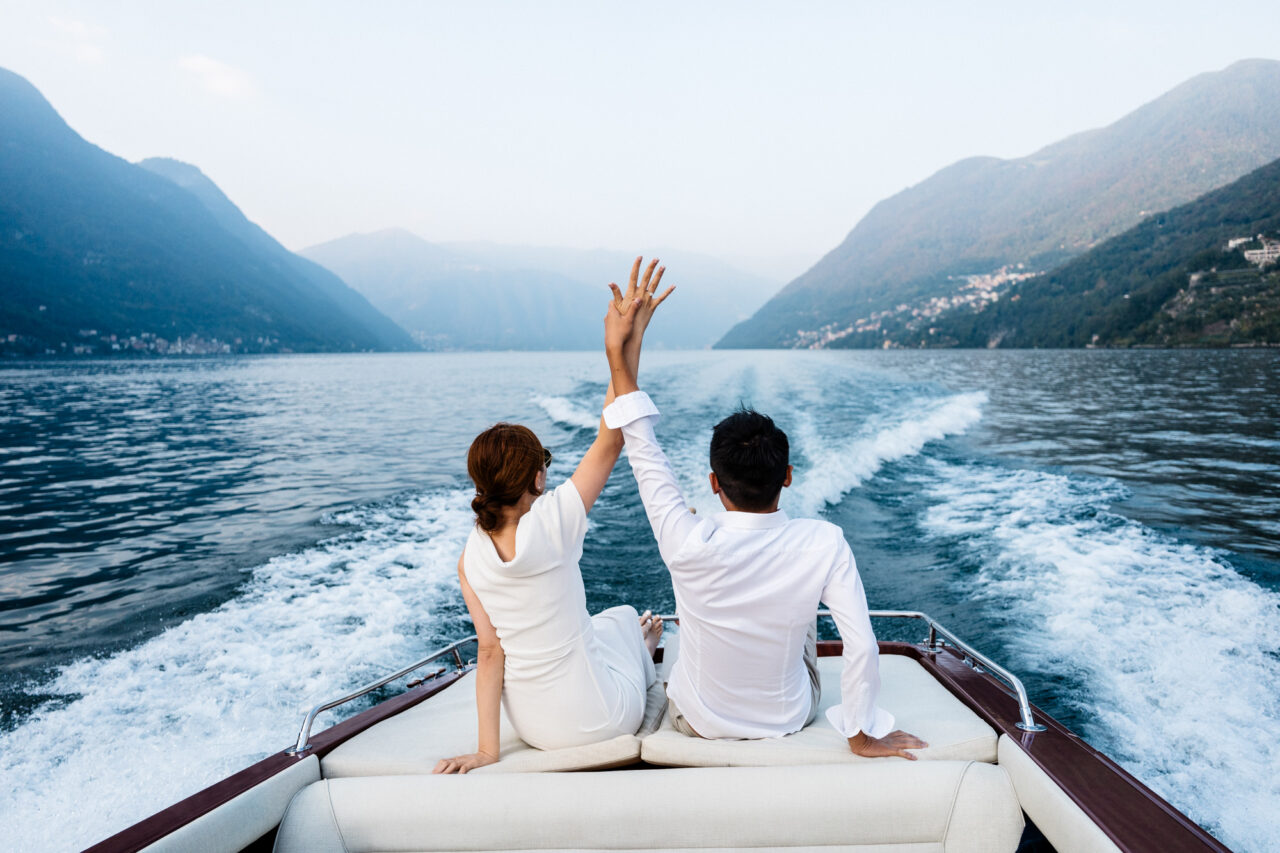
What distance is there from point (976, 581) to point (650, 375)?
1040 inches

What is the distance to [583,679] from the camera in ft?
7.06

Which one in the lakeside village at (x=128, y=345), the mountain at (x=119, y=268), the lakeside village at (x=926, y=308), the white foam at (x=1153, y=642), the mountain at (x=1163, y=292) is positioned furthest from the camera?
the lakeside village at (x=926, y=308)

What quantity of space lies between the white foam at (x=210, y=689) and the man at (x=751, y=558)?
10.7 feet

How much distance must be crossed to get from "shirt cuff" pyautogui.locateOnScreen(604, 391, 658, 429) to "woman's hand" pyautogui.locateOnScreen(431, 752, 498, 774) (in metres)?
1.13

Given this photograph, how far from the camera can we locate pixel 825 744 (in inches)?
83.6

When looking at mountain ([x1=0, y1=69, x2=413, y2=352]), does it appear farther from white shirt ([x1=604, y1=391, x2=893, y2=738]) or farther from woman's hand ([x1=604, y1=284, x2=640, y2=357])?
white shirt ([x1=604, y1=391, x2=893, y2=738])

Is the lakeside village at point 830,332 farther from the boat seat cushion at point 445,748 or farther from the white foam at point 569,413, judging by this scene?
the boat seat cushion at point 445,748

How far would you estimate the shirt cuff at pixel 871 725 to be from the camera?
78.4 inches

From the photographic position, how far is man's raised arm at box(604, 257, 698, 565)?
6.41 ft

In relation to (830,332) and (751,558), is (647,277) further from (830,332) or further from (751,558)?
(830,332)

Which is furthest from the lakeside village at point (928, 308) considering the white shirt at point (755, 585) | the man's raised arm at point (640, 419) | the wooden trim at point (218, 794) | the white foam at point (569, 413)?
the wooden trim at point (218, 794)

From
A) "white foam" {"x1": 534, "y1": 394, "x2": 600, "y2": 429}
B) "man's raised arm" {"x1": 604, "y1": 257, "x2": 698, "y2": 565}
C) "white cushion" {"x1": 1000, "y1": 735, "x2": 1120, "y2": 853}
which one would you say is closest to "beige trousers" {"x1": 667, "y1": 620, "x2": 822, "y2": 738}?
"white cushion" {"x1": 1000, "y1": 735, "x2": 1120, "y2": 853}

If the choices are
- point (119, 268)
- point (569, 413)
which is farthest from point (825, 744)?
point (119, 268)

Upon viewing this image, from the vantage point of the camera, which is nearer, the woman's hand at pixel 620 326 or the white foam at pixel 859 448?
the woman's hand at pixel 620 326
